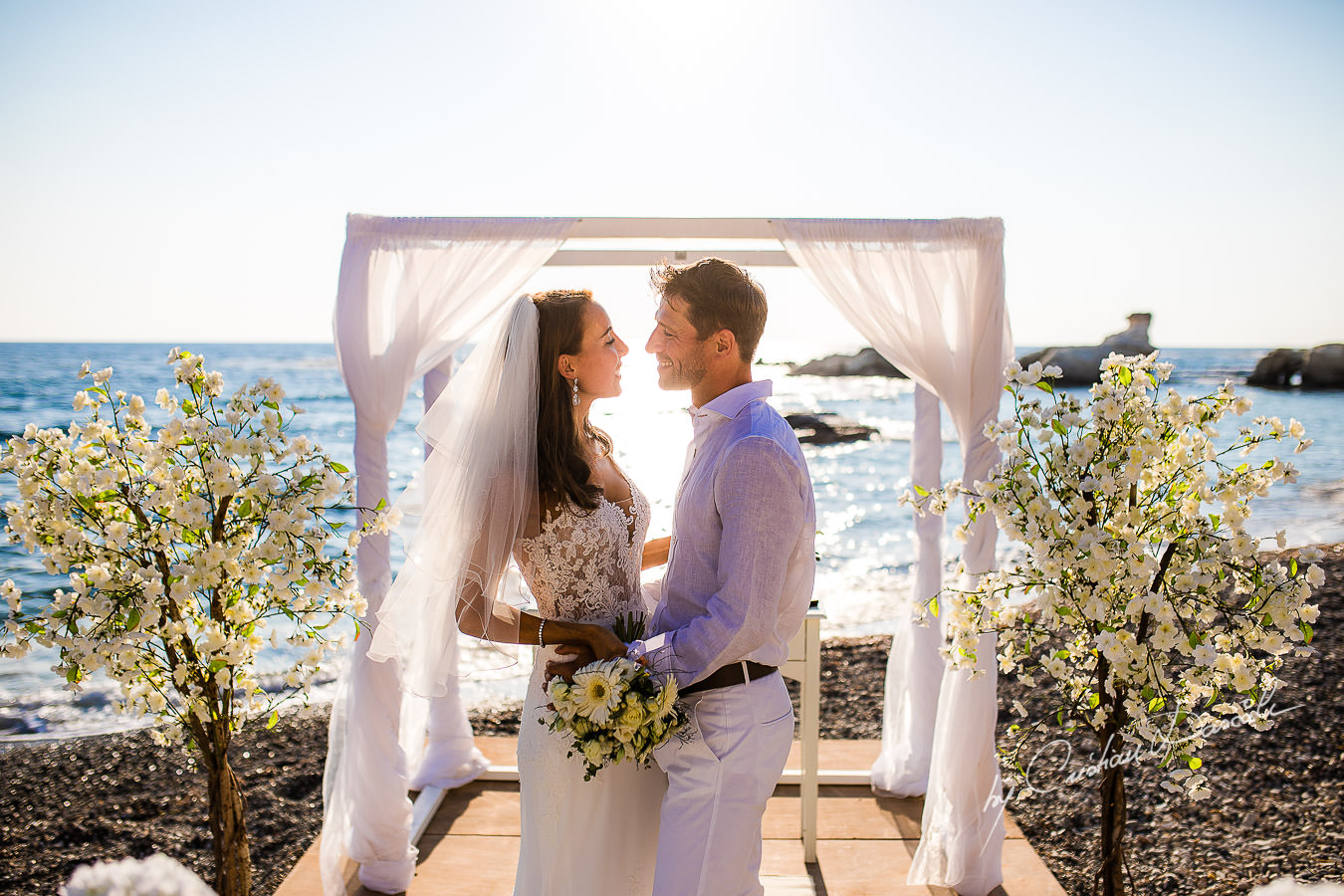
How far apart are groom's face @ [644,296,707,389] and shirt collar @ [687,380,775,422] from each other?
A: 9 centimetres

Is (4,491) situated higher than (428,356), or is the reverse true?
(428,356)

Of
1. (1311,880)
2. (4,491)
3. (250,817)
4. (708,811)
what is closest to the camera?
(708,811)

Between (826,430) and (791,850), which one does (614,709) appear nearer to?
(791,850)

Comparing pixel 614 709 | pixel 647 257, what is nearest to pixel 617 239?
pixel 647 257

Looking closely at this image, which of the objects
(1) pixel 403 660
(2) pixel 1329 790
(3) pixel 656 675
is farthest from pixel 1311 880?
(1) pixel 403 660

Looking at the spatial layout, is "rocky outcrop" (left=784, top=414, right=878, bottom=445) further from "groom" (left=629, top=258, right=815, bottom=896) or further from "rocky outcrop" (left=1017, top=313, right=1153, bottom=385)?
"groom" (left=629, top=258, right=815, bottom=896)

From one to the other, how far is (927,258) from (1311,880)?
276cm

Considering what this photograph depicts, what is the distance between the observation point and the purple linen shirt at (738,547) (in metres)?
1.78

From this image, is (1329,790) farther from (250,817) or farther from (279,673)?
(279,673)

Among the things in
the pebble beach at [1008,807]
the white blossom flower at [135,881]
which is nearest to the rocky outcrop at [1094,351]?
the pebble beach at [1008,807]

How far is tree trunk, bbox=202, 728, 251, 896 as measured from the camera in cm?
191

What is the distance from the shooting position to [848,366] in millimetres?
42594

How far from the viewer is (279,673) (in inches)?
263

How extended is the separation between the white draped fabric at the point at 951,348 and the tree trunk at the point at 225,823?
2.41 metres
